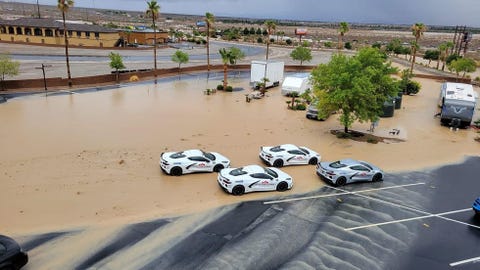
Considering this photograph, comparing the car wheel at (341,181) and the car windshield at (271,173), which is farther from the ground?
the car windshield at (271,173)

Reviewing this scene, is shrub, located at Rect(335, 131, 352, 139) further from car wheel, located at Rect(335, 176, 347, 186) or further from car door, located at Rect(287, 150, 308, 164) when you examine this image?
car wheel, located at Rect(335, 176, 347, 186)

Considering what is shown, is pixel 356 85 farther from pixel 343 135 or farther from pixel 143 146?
pixel 143 146

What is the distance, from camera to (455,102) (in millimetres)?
34531

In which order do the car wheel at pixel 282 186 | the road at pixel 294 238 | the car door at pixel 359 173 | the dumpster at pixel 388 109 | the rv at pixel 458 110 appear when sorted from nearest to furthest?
the road at pixel 294 238 < the car wheel at pixel 282 186 < the car door at pixel 359 173 < the rv at pixel 458 110 < the dumpster at pixel 388 109

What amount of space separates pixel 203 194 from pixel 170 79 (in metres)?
39.2

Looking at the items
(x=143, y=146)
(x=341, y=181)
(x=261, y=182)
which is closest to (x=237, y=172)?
(x=261, y=182)

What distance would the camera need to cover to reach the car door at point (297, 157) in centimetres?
2341

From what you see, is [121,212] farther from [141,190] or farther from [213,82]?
[213,82]

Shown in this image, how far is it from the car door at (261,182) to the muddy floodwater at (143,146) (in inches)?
16.1

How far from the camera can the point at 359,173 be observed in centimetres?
2117

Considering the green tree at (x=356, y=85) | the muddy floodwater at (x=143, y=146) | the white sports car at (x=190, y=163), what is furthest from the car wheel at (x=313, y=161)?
the green tree at (x=356, y=85)

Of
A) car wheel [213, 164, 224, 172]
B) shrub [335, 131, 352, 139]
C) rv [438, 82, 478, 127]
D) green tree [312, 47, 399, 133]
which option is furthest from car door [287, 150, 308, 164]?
rv [438, 82, 478, 127]

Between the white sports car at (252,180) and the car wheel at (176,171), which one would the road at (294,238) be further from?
the car wheel at (176,171)

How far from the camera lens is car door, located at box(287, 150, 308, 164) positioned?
922 inches
